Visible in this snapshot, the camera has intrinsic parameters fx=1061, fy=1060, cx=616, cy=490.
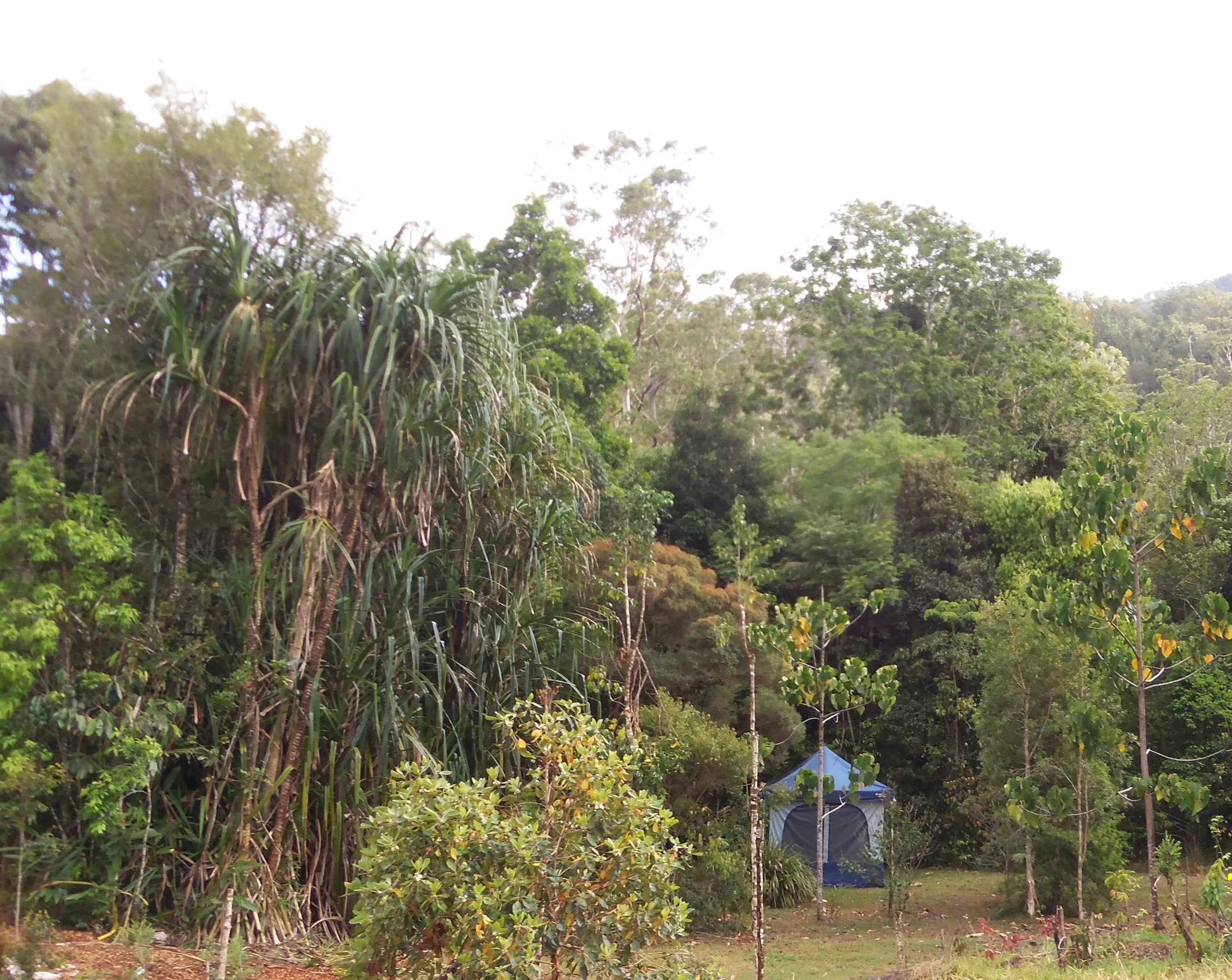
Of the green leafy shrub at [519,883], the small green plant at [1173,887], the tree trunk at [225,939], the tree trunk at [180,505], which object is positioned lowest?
the small green plant at [1173,887]

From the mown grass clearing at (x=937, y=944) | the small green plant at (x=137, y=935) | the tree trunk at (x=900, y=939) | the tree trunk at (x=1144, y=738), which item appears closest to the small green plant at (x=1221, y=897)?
the mown grass clearing at (x=937, y=944)

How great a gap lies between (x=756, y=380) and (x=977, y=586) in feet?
28.7

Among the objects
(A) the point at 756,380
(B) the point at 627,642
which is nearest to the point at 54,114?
(B) the point at 627,642

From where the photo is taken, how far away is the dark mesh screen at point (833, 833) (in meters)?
14.9

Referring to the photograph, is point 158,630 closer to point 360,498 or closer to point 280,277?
point 360,498

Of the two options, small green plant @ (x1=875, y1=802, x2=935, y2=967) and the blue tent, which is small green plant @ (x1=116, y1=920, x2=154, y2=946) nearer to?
small green plant @ (x1=875, y1=802, x2=935, y2=967)

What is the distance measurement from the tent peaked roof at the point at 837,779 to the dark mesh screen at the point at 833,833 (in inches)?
12.6

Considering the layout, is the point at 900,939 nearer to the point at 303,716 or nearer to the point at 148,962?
the point at 303,716

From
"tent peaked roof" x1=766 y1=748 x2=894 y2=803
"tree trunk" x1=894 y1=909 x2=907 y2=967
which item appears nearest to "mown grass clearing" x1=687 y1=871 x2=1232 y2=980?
"tree trunk" x1=894 y1=909 x2=907 y2=967

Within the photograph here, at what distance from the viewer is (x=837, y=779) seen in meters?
14.4

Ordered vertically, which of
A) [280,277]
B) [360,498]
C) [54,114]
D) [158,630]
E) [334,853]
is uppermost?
[54,114]

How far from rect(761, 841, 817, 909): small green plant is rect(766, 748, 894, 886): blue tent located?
1.19m

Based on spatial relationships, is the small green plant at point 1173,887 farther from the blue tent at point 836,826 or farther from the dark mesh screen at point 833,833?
the dark mesh screen at point 833,833

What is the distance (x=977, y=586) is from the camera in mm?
17438
